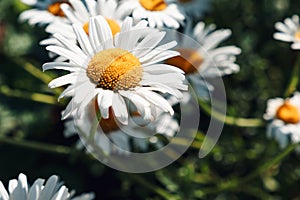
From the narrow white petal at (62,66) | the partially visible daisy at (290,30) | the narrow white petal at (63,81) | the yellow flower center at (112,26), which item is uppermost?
the narrow white petal at (62,66)

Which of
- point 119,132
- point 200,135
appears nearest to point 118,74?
point 119,132

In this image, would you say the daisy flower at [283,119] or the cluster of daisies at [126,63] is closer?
the cluster of daisies at [126,63]

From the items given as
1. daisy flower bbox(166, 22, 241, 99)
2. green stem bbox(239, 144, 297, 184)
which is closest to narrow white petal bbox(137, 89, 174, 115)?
daisy flower bbox(166, 22, 241, 99)

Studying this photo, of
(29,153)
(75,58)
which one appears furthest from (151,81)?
(29,153)

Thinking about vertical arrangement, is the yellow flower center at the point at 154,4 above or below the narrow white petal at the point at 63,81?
below

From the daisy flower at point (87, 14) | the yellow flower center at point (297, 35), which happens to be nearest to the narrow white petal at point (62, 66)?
the daisy flower at point (87, 14)

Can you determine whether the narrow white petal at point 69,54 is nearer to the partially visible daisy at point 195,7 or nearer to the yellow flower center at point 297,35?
the partially visible daisy at point 195,7
